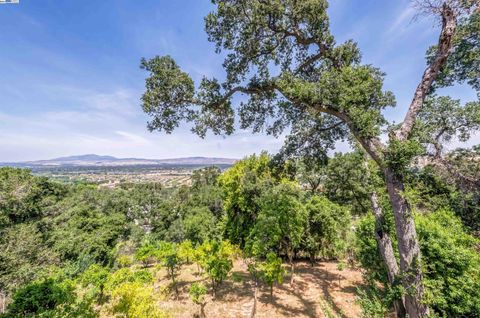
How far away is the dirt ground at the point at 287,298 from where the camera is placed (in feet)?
32.5

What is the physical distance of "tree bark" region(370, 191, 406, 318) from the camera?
6.24 metres

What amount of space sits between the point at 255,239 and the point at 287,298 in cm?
334

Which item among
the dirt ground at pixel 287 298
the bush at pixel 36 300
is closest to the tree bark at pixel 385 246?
the dirt ground at pixel 287 298

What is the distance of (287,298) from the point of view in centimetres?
1124

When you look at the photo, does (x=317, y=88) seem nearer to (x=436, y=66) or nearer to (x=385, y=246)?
(x=436, y=66)

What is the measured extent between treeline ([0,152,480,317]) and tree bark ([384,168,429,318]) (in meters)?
0.23

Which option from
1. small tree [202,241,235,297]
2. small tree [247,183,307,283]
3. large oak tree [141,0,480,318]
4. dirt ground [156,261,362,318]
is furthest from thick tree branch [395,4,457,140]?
small tree [202,241,235,297]

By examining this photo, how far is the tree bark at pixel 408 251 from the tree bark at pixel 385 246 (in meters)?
1.26

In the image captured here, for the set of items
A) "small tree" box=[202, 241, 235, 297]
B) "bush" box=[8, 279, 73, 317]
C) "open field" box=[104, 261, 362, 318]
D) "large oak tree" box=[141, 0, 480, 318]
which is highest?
"large oak tree" box=[141, 0, 480, 318]

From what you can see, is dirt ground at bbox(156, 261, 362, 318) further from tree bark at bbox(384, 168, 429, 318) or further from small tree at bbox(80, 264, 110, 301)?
tree bark at bbox(384, 168, 429, 318)

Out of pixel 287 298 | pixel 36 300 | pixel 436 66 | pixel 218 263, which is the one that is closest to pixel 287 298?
pixel 287 298

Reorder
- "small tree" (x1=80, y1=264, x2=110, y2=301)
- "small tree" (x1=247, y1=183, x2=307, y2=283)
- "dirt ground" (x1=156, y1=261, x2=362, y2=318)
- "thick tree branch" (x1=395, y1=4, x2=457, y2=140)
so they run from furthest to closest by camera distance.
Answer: "small tree" (x1=80, y1=264, x2=110, y2=301), "small tree" (x1=247, y1=183, x2=307, y2=283), "dirt ground" (x1=156, y1=261, x2=362, y2=318), "thick tree branch" (x1=395, y1=4, x2=457, y2=140)

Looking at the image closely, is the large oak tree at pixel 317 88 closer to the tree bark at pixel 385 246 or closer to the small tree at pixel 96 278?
the tree bark at pixel 385 246

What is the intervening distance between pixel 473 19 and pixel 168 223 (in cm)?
3388
